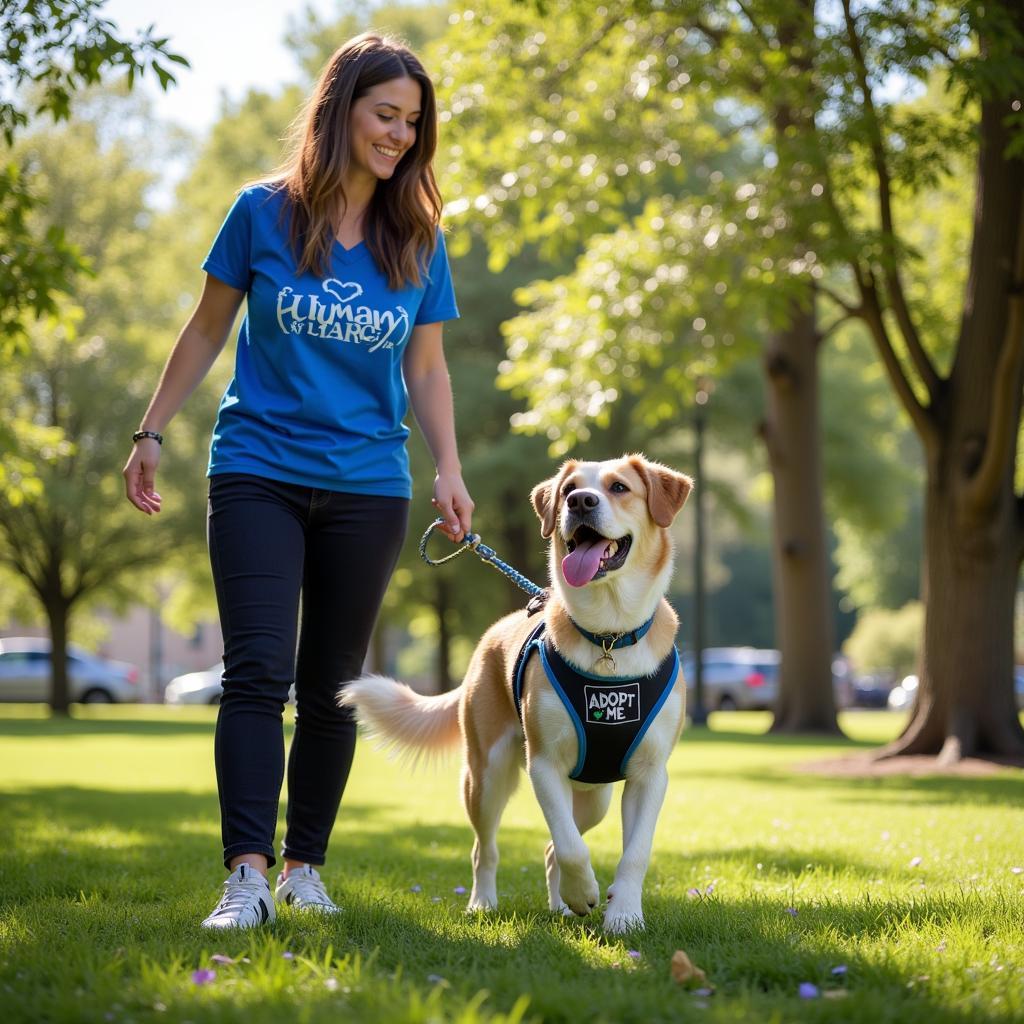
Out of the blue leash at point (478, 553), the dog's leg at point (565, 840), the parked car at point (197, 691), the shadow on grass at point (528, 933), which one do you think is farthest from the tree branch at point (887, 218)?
the parked car at point (197, 691)

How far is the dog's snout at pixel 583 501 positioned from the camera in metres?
4.46

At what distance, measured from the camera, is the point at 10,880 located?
5.23 meters

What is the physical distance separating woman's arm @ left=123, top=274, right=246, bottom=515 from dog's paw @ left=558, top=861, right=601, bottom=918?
178 centimetres

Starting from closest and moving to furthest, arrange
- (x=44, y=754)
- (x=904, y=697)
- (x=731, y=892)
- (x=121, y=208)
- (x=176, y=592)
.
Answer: (x=731, y=892) < (x=44, y=754) < (x=121, y=208) < (x=176, y=592) < (x=904, y=697)

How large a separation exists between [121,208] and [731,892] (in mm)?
29112

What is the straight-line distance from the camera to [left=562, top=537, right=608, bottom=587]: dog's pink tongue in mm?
4359

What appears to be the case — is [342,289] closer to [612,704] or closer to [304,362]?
[304,362]

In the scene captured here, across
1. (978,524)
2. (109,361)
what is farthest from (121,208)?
(978,524)

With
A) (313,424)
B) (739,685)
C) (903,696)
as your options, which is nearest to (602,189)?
(313,424)

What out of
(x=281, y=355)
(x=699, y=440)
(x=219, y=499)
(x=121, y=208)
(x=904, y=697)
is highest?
(x=121, y=208)

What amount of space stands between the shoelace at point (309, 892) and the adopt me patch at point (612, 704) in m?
1.10

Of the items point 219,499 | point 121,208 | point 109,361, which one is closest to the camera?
point 219,499

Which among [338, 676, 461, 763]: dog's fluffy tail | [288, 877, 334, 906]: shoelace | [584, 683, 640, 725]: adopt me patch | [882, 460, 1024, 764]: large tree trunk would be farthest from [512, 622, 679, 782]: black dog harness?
[882, 460, 1024, 764]: large tree trunk

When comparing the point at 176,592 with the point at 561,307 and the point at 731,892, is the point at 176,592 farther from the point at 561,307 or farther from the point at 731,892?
the point at 731,892
